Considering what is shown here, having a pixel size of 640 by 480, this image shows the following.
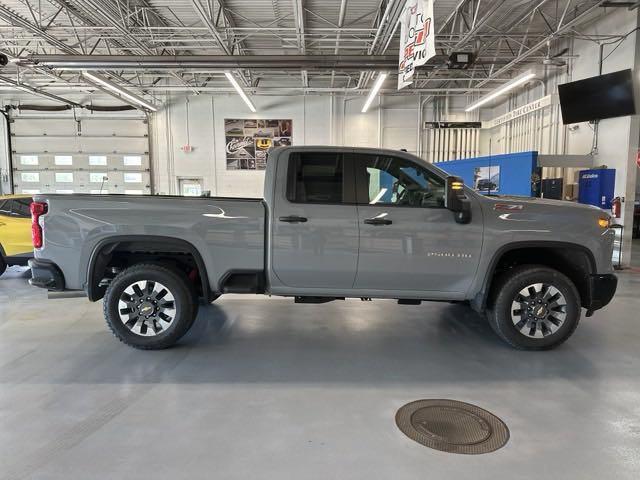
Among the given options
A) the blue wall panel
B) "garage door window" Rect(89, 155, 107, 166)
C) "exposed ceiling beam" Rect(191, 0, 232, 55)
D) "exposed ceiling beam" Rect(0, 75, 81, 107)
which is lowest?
the blue wall panel

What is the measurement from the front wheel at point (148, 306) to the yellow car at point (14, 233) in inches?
156

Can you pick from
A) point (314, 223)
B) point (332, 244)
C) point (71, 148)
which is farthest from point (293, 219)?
point (71, 148)

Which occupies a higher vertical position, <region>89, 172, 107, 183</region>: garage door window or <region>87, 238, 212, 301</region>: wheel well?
<region>89, 172, 107, 183</region>: garage door window

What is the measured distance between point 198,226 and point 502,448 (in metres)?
2.85

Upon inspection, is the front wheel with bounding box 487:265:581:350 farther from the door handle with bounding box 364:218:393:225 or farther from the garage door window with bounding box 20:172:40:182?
the garage door window with bounding box 20:172:40:182

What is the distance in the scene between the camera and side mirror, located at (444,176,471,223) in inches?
141

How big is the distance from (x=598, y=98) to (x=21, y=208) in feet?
36.3

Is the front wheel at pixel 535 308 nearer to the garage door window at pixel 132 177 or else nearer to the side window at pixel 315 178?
the side window at pixel 315 178

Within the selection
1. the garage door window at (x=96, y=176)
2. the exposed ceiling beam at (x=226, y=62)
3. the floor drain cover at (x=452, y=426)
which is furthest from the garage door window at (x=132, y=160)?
the floor drain cover at (x=452, y=426)

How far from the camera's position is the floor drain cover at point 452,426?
2.56 m

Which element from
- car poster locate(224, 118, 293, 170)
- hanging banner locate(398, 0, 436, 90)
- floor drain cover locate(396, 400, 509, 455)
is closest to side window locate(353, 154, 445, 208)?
floor drain cover locate(396, 400, 509, 455)

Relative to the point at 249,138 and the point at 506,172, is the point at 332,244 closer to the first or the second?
the point at 506,172

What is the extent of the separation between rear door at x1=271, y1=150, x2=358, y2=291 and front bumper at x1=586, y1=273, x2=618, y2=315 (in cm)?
221

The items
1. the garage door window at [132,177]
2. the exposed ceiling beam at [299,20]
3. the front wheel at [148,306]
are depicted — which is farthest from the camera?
the garage door window at [132,177]
